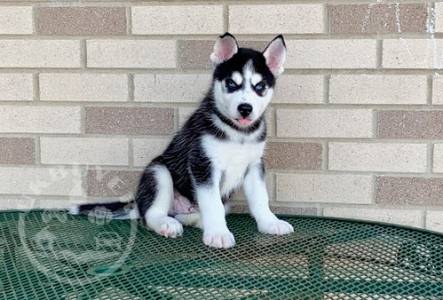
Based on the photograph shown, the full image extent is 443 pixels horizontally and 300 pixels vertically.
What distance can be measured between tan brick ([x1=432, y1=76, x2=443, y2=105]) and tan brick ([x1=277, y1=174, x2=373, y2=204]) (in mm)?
630

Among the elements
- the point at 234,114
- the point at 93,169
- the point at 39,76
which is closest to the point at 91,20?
the point at 39,76

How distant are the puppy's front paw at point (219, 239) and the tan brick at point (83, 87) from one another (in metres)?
1.28

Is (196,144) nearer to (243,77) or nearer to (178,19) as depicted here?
(243,77)

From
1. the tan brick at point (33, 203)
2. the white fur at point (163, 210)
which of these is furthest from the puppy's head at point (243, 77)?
the tan brick at point (33, 203)

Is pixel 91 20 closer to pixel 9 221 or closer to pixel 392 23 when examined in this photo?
pixel 9 221

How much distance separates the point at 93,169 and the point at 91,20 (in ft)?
3.30

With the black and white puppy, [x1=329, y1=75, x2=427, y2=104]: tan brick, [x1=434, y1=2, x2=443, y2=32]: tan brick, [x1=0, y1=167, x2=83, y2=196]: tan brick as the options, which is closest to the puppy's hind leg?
the black and white puppy

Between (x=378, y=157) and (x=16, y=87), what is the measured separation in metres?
2.47

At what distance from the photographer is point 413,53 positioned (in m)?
3.30

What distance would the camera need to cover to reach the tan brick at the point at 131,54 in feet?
11.5

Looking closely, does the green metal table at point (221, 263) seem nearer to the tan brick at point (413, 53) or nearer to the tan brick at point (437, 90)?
the tan brick at point (437, 90)

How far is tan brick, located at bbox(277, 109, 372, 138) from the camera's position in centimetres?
340

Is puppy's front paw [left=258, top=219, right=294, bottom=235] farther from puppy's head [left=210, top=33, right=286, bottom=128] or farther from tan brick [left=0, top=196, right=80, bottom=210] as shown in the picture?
tan brick [left=0, top=196, right=80, bottom=210]

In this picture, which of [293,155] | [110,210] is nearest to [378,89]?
[293,155]
